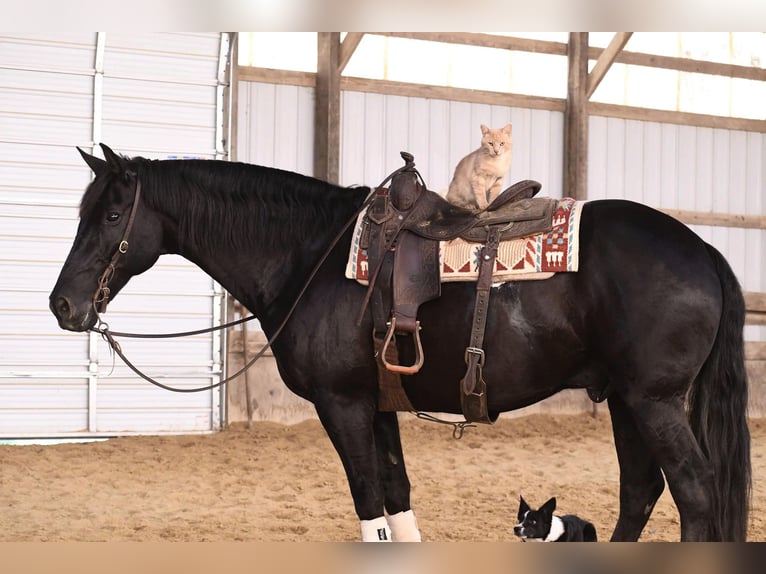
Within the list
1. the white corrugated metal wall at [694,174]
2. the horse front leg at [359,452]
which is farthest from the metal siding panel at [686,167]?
the horse front leg at [359,452]

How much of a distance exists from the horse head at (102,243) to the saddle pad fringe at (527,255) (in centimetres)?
83

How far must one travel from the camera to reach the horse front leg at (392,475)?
2.87 meters

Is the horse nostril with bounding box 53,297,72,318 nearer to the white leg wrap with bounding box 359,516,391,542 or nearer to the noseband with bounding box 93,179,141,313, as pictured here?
the noseband with bounding box 93,179,141,313

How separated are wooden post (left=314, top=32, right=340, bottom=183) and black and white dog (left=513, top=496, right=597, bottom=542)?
4.96m

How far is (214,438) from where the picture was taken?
7.20m

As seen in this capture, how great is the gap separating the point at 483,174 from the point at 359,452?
10.4ft

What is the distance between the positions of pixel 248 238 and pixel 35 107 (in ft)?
17.6

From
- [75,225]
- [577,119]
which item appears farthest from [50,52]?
[577,119]

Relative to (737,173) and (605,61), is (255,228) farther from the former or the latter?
(737,173)

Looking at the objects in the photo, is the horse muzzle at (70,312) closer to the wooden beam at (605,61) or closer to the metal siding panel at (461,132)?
the metal siding panel at (461,132)

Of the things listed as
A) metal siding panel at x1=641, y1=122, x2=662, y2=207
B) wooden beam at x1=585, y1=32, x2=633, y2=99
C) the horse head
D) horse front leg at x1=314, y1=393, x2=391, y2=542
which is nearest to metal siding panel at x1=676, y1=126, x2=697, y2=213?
metal siding panel at x1=641, y1=122, x2=662, y2=207
